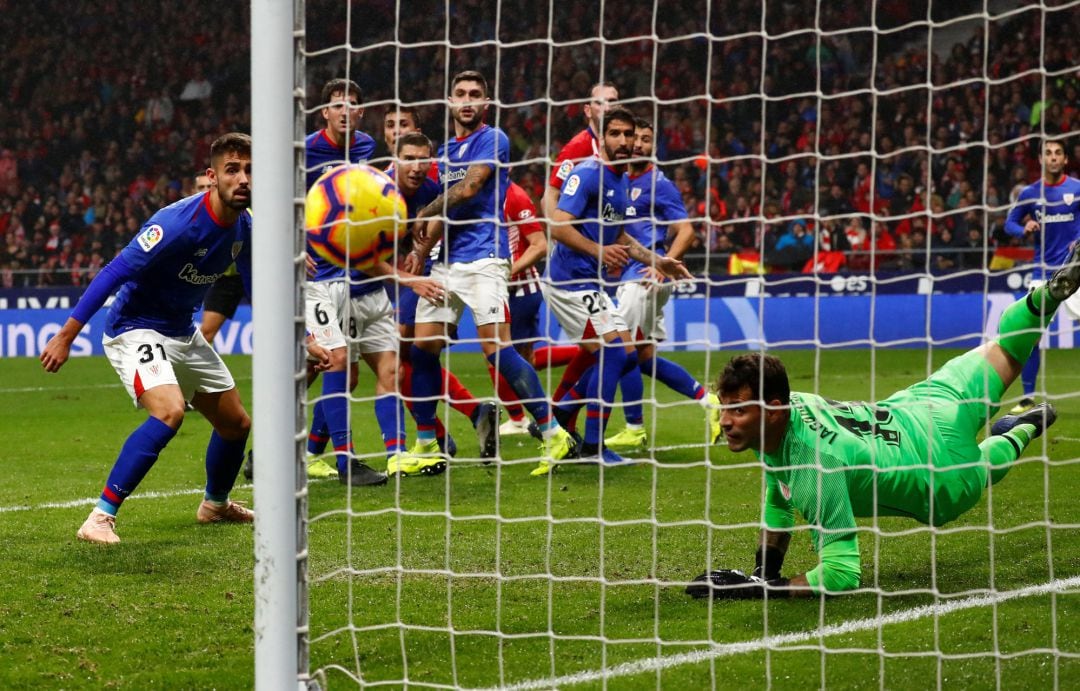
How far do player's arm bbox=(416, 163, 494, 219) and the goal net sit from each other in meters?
0.66

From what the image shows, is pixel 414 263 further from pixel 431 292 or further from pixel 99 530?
pixel 99 530

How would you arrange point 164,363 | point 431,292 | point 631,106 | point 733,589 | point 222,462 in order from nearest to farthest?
point 733,589 → point 164,363 → point 222,462 → point 431,292 → point 631,106

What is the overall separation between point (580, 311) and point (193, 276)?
104 inches

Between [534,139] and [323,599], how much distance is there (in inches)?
578

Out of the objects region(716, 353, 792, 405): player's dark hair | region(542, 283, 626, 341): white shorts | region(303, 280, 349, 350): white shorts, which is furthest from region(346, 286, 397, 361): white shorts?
region(716, 353, 792, 405): player's dark hair

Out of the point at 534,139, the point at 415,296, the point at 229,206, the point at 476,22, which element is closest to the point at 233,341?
the point at 534,139

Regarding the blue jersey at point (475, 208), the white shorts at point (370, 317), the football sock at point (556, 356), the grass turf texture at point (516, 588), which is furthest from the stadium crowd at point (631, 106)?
the grass turf texture at point (516, 588)

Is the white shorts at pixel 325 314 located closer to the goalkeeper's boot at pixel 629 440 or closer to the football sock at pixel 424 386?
the football sock at pixel 424 386

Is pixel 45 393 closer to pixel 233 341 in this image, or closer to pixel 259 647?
pixel 233 341

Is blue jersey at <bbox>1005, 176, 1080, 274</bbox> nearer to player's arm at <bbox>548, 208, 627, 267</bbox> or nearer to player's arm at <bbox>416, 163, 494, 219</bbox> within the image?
player's arm at <bbox>548, 208, 627, 267</bbox>

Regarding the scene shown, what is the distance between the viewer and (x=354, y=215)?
3.97 metres

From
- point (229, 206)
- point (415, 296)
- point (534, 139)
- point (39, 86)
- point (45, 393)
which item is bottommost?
point (45, 393)

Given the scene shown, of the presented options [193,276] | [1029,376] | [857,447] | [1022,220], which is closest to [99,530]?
[193,276]

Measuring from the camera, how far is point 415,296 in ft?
Answer: 24.0
